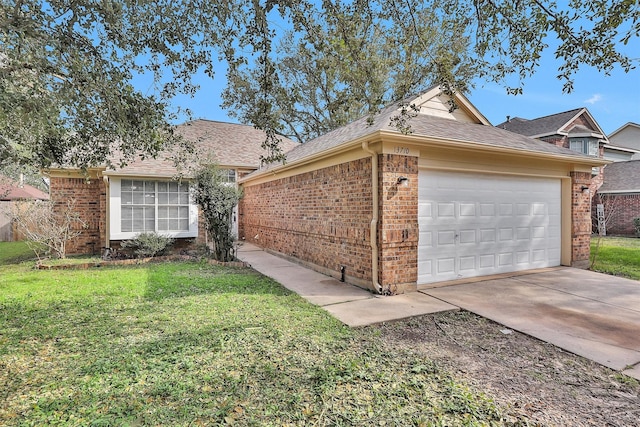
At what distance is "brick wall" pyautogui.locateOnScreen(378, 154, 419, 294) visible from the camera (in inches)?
244

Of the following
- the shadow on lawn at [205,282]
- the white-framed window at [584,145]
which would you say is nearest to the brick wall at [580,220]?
the shadow on lawn at [205,282]

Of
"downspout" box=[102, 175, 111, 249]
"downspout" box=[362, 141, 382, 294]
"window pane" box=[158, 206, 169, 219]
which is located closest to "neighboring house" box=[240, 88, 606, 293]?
"downspout" box=[362, 141, 382, 294]

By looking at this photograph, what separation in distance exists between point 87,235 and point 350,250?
399 inches

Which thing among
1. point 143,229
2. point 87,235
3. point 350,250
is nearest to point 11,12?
point 350,250

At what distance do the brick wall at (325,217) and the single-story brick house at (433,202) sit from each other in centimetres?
3

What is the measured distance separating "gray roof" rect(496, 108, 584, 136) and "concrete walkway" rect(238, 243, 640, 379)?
16064mm

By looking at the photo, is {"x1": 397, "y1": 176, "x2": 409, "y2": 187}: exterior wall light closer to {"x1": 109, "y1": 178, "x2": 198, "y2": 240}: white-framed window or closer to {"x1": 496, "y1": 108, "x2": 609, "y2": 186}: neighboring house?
{"x1": 109, "y1": 178, "x2": 198, "y2": 240}: white-framed window

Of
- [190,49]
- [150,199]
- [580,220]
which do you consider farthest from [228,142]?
[580,220]

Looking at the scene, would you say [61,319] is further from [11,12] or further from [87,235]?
[87,235]

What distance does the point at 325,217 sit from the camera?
8.19 metres

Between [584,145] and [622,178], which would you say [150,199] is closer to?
[584,145]

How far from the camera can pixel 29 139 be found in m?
4.87

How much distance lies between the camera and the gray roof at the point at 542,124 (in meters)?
20.6

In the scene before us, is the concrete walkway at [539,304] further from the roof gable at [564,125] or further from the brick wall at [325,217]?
the roof gable at [564,125]
